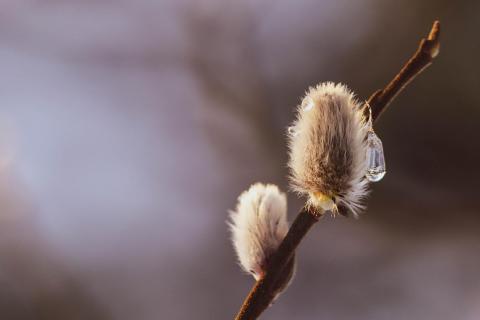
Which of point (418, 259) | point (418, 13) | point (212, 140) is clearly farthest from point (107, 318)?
point (418, 13)

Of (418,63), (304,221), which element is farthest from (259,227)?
(418,63)

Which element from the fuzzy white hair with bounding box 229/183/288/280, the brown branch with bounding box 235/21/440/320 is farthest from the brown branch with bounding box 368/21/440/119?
the fuzzy white hair with bounding box 229/183/288/280

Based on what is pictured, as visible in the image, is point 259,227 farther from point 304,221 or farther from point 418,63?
point 418,63

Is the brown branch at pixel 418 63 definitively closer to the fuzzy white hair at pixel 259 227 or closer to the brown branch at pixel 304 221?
the brown branch at pixel 304 221

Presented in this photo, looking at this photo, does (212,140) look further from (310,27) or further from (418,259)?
(418,259)

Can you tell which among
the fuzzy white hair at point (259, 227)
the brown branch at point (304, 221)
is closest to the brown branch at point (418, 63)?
the brown branch at point (304, 221)
